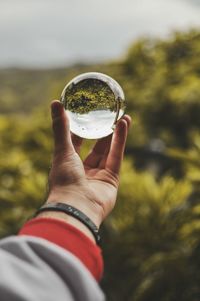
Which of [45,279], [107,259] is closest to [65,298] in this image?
[45,279]

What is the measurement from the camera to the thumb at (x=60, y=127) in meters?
1.75

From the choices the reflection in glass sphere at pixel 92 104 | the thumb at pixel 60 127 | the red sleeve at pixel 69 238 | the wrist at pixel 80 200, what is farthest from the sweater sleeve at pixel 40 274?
the reflection in glass sphere at pixel 92 104

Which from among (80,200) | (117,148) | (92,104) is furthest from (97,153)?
(80,200)

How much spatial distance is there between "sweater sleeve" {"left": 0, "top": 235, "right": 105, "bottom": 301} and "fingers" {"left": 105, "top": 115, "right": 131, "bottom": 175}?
3.22ft

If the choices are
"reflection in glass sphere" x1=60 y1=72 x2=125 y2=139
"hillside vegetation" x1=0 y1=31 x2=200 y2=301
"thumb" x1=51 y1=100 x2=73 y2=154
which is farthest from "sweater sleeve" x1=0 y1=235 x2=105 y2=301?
"hillside vegetation" x1=0 y1=31 x2=200 y2=301

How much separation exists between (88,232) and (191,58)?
532 inches

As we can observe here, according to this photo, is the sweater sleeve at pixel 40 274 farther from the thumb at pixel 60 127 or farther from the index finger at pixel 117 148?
the index finger at pixel 117 148

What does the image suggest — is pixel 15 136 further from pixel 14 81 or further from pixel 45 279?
→ pixel 14 81

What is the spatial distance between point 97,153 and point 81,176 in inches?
18.6

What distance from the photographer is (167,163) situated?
44.1ft

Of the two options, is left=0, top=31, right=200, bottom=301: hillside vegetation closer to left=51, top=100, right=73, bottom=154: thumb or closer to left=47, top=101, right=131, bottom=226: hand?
left=47, top=101, right=131, bottom=226: hand

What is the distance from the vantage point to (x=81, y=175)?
5.80 ft

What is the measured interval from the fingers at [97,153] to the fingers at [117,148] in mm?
70

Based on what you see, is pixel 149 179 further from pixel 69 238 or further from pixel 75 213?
pixel 69 238
